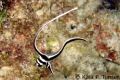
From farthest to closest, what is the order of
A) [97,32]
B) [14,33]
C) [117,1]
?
[117,1]
[97,32]
[14,33]

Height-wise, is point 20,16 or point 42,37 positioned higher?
point 20,16

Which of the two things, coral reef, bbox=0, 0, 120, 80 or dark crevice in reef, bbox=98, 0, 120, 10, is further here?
dark crevice in reef, bbox=98, 0, 120, 10

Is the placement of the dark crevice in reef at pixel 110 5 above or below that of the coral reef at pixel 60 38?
above

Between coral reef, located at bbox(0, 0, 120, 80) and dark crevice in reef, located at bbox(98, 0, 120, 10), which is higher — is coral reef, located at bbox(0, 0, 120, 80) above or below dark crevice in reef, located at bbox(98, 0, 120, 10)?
below

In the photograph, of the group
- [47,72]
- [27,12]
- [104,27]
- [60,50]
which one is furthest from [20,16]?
Answer: [104,27]

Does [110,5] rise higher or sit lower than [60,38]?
higher

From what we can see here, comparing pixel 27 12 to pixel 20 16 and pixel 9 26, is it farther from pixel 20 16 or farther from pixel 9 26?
pixel 9 26

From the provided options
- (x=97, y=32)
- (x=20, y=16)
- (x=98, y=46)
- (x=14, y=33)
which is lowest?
(x=98, y=46)

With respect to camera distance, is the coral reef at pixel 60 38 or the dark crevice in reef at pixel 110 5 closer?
the coral reef at pixel 60 38
